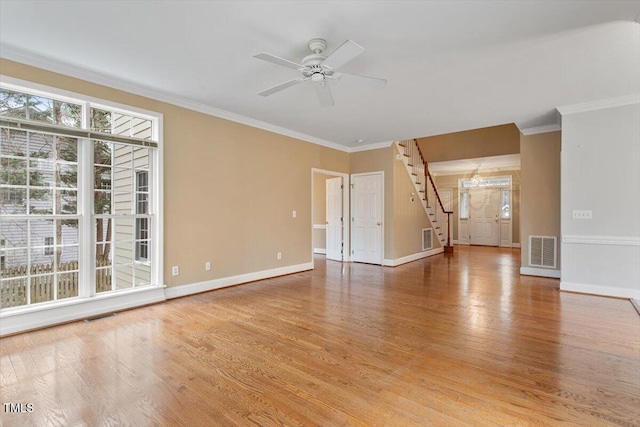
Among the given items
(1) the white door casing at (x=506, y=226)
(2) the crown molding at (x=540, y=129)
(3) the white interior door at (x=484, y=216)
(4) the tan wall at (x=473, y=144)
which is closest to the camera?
(2) the crown molding at (x=540, y=129)

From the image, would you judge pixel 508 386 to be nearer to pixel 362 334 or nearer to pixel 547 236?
pixel 362 334

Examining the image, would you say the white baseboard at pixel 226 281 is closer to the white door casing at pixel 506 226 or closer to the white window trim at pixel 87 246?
the white window trim at pixel 87 246

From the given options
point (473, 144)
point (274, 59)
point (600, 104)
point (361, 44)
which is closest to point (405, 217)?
point (473, 144)

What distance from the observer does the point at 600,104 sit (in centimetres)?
443

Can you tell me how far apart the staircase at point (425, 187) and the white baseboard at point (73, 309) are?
18.8ft

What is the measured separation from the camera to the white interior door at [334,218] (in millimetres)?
7730

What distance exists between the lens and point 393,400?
1.99m

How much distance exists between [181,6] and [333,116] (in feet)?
9.79

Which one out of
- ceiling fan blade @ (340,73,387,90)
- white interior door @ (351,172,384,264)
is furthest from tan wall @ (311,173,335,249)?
ceiling fan blade @ (340,73,387,90)

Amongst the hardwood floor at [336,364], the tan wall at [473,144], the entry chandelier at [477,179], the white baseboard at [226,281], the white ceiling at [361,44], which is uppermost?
the tan wall at [473,144]

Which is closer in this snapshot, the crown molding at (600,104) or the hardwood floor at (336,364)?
the hardwood floor at (336,364)

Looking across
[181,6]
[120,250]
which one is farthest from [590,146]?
[120,250]

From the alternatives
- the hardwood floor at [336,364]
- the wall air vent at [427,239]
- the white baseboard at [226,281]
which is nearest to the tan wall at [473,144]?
the wall air vent at [427,239]

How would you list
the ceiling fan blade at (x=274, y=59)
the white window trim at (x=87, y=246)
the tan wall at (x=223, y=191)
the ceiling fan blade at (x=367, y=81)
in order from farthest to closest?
1. the tan wall at (x=223, y=191)
2. the white window trim at (x=87, y=246)
3. the ceiling fan blade at (x=367, y=81)
4. the ceiling fan blade at (x=274, y=59)
